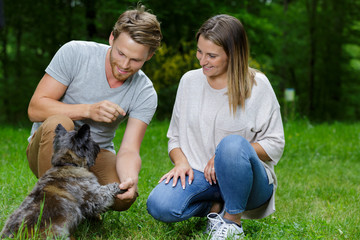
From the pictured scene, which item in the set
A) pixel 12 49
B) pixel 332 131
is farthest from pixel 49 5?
pixel 332 131

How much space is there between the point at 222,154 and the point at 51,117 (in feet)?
4.92

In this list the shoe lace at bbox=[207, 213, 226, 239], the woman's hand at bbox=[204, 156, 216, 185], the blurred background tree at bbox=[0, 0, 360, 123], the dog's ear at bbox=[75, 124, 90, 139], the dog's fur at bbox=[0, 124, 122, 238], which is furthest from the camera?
the blurred background tree at bbox=[0, 0, 360, 123]

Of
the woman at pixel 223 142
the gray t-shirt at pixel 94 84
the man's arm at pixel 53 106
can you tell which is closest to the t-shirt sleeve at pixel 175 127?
the woman at pixel 223 142

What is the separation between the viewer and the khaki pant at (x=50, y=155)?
3.52 meters

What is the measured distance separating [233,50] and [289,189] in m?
2.70

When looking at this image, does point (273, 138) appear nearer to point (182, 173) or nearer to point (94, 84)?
point (182, 173)

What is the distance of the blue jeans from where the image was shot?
329 cm

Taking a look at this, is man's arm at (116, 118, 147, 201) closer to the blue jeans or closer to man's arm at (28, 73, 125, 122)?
the blue jeans

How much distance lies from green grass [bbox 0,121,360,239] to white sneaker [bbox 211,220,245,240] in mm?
87

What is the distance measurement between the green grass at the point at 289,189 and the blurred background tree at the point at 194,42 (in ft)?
7.88

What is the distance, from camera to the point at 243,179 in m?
3.32

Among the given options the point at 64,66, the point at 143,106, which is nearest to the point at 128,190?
the point at 143,106

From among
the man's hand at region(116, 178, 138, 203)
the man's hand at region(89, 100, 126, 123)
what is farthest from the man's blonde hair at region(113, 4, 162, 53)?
the man's hand at region(116, 178, 138, 203)

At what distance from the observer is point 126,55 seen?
11.8ft
